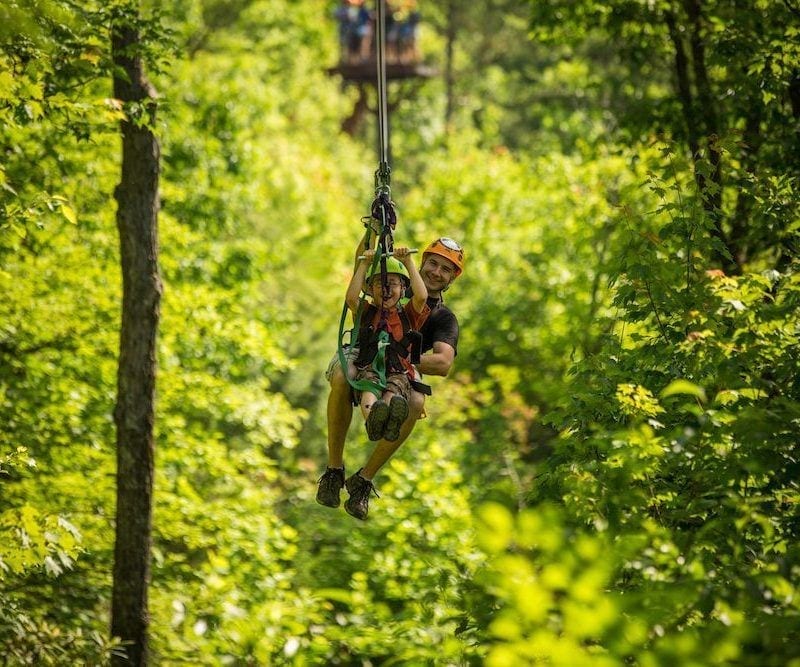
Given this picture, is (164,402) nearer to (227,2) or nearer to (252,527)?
(252,527)

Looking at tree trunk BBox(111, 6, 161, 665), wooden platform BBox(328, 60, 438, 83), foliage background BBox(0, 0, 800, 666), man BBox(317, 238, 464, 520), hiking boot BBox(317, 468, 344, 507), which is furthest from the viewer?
wooden platform BBox(328, 60, 438, 83)

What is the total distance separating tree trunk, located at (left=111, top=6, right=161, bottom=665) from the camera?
9258mm

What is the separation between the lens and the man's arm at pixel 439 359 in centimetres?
660

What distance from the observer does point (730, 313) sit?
5.71 meters

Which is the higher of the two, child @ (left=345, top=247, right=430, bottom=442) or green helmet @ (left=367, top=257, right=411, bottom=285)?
green helmet @ (left=367, top=257, right=411, bottom=285)

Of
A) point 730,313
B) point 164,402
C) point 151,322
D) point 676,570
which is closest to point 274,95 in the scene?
point 164,402

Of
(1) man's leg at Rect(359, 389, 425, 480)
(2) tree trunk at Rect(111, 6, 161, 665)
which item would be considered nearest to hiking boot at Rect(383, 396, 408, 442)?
(1) man's leg at Rect(359, 389, 425, 480)

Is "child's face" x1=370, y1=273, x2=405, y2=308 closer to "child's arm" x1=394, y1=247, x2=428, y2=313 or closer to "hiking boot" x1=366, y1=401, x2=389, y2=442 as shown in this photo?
"child's arm" x1=394, y1=247, x2=428, y2=313

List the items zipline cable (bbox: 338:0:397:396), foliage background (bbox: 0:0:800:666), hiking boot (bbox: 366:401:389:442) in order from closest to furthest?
1. foliage background (bbox: 0:0:800:666)
2. hiking boot (bbox: 366:401:389:442)
3. zipline cable (bbox: 338:0:397:396)

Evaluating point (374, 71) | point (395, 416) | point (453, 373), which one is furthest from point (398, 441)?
point (374, 71)

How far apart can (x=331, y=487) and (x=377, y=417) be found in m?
0.90

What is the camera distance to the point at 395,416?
237 inches

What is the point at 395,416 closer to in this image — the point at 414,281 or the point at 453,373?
the point at 414,281

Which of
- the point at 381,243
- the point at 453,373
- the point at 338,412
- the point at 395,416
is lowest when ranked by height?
the point at 453,373
